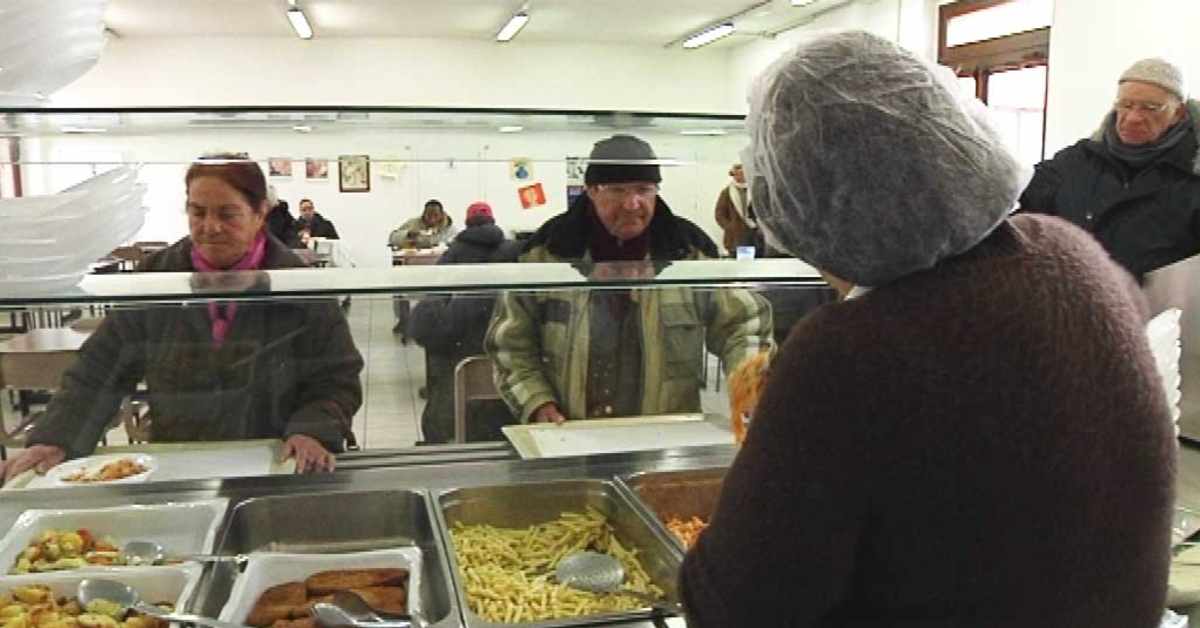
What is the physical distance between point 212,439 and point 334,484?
0.33m

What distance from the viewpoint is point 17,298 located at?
1.34 metres

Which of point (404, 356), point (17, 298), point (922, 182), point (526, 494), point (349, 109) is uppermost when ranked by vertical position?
point (349, 109)

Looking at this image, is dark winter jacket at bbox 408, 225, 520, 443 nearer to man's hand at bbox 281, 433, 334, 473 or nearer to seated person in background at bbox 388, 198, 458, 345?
man's hand at bbox 281, 433, 334, 473

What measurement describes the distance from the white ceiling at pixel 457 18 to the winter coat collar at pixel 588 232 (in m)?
6.54

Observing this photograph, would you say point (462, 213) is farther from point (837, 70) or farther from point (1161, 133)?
point (837, 70)

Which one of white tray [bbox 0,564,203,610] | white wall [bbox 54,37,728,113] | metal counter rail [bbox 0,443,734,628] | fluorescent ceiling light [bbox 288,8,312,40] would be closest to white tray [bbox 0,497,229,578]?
metal counter rail [bbox 0,443,734,628]

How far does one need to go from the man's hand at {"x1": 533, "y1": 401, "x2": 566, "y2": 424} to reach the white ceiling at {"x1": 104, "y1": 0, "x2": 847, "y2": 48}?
23.3 ft

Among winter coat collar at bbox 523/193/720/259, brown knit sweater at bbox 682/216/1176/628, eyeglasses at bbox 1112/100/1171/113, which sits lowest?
brown knit sweater at bbox 682/216/1176/628

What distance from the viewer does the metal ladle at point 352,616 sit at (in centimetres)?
110

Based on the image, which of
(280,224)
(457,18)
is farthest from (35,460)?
(457,18)

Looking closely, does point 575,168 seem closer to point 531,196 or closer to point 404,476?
point 404,476

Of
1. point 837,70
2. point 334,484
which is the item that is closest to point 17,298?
point 334,484

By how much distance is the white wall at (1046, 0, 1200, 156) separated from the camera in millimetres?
4188

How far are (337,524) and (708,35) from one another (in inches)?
386
